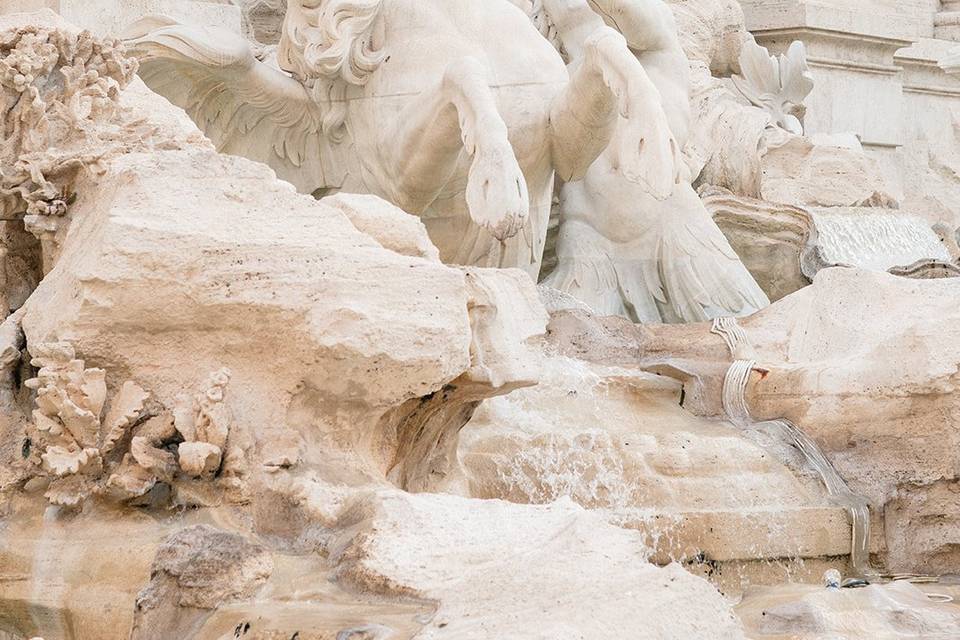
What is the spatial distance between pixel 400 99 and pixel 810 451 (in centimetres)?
168

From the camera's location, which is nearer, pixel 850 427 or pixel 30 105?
pixel 30 105

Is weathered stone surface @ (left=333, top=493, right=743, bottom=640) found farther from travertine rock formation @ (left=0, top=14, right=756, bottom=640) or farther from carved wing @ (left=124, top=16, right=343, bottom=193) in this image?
carved wing @ (left=124, top=16, right=343, bottom=193)

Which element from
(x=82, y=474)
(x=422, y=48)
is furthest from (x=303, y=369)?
(x=422, y=48)

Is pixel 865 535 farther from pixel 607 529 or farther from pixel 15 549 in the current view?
pixel 15 549

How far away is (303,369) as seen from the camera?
3871mm

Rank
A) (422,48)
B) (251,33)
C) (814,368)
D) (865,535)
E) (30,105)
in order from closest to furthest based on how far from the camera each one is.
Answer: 1. (30,105)
2. (865,535)
3. (814,368)
4. (422,48)
5. (251,33)

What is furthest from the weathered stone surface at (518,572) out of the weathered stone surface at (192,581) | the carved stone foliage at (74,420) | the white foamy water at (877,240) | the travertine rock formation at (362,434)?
the white foamy water at (877,240)

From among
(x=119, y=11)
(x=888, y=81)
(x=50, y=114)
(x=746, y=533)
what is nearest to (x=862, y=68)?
(x=888, y=81)

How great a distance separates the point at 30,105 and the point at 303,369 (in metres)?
1.10

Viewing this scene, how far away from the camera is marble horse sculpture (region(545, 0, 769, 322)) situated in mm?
6825

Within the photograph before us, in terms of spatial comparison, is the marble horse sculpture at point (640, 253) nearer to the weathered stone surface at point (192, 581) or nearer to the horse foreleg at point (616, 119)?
the horse foreleg at point (616, 119)

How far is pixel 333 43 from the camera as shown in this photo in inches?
240

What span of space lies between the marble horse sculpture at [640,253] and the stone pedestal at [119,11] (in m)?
1.22

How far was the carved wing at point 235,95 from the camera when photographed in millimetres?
6281
